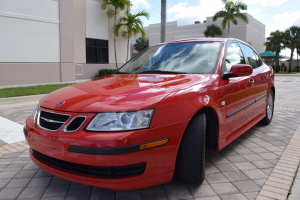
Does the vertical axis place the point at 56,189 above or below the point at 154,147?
below

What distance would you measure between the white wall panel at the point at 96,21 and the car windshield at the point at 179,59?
13.1 metres

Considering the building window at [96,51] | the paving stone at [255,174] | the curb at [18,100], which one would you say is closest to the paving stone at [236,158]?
the paving stone at [255,174]

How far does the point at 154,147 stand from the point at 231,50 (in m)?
2.11

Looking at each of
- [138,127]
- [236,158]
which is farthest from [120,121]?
[236,158]

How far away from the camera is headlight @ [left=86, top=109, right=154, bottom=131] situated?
2.03 m

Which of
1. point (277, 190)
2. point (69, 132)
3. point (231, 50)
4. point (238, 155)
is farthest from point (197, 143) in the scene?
point (231, 50)

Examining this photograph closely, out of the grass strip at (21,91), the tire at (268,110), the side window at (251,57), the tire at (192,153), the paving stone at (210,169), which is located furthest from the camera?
the grass strip at (21,91)

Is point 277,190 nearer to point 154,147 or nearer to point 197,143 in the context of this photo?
point 197,143

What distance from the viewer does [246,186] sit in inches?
101

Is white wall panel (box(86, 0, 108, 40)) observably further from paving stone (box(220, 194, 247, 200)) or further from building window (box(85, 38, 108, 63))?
paving stone (box(220, 194, 247, 200))

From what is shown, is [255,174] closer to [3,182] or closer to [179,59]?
[179,59]

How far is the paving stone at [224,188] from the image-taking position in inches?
96.7

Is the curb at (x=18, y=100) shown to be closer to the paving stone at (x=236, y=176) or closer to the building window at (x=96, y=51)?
the paving stone at (x=236, y=176)

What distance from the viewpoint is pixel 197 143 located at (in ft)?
7.61
